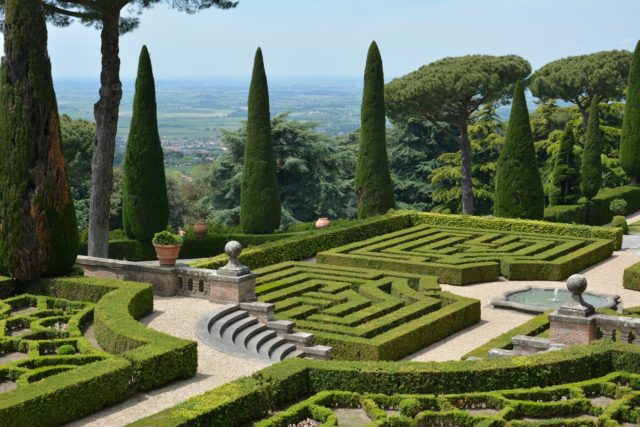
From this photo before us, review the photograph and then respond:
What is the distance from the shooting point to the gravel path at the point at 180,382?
44.7 feet

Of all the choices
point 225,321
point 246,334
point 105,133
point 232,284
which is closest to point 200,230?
point 105,133

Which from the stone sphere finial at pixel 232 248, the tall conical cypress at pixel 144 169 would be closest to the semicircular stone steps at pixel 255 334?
the stone sphere finial at pixel 232 248

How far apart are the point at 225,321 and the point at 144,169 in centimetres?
1316

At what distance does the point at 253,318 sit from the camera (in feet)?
66.5

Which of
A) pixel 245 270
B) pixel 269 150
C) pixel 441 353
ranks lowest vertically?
pixel 441 353

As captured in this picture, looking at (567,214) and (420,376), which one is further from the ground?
(567,214)

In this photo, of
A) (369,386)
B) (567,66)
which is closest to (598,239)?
(369,386)

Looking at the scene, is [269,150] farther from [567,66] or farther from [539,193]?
[567,66]

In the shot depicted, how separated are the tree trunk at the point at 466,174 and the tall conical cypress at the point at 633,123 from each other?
7.98 metres

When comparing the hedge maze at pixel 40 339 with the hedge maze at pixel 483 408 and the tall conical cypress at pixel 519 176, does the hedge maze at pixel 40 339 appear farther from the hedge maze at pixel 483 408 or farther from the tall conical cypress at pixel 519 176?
the tall conical cypress at pixel 519 176

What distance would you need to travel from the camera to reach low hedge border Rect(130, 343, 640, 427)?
13711 mm

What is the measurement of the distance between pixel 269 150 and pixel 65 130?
19807 mm

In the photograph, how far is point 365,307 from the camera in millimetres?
22828

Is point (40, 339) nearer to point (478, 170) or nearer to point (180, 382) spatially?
point (180, 382)
